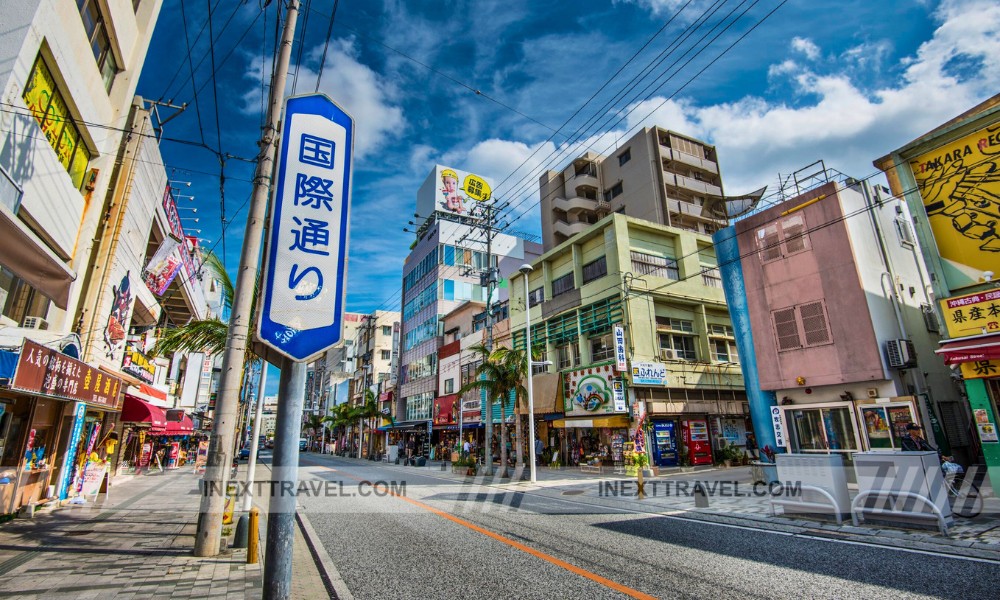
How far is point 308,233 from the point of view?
3.98 meters

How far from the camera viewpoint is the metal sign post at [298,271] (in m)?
3.25

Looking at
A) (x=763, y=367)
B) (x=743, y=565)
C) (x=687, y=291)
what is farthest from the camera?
(x=687, y=291)

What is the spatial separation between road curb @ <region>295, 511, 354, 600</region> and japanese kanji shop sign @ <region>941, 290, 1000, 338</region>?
572 inches

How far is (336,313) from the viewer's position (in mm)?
3830

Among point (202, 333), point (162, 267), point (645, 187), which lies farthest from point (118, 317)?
point (645, 187)

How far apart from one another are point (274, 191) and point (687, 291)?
26.3 meters

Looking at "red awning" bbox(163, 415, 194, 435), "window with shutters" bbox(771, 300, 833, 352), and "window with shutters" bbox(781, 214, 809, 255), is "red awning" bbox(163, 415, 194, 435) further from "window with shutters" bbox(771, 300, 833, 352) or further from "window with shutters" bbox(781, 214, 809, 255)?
"window with shutters" bbox(781, 214, 809, 255)

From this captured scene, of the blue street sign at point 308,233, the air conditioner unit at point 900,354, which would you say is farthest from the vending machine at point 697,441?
the blue street sign at point 308,233

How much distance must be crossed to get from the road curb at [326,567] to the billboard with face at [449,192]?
45904 mm

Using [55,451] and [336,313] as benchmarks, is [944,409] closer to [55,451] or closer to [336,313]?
[336,313]

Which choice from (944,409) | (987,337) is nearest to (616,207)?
(944,409)

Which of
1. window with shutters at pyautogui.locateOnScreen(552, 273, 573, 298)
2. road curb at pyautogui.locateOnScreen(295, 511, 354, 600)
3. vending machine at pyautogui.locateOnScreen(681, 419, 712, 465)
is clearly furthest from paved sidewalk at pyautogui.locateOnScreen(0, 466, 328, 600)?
window with shutters at pyautogui.locateOnScreen(552, 273, 573, 298)

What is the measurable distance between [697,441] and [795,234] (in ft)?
39.8

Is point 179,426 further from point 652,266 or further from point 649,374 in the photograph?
point 652,266
